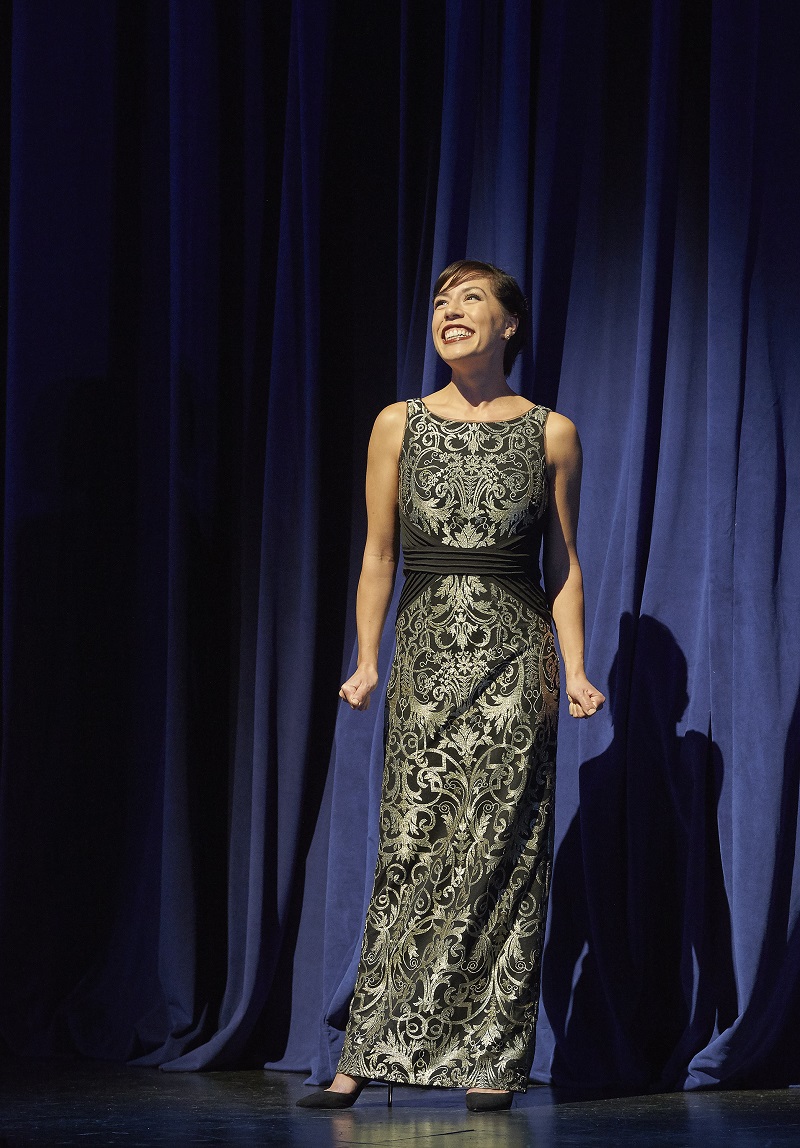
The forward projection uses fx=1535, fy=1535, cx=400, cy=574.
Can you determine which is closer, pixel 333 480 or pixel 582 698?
pixel 582 698

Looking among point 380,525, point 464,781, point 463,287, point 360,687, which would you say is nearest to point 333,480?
point 380,525

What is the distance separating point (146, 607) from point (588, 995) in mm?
1413

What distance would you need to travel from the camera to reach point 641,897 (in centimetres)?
324

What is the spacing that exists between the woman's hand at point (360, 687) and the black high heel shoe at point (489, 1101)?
716mm

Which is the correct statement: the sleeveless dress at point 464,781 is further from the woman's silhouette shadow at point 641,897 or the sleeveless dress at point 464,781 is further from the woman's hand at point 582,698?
the woman's silhouette shadow at point 641,897

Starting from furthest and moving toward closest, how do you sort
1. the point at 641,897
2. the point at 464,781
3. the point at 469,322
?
the point at 641,897, the point at 469,322, the point at 464,781

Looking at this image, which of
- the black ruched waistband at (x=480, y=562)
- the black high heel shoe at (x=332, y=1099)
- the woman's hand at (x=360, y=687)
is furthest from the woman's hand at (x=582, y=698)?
the black high heel shoe at (x=332, y=1099)

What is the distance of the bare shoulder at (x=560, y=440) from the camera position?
113 inches

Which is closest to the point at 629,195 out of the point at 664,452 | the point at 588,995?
the point at 664,452

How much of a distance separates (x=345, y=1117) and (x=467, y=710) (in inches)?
28.9

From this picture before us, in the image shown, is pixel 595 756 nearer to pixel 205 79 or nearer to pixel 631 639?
pixel 631 639

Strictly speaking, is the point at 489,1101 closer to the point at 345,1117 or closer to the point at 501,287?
the point at 345,1117

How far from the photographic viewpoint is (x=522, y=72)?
343 centimetres

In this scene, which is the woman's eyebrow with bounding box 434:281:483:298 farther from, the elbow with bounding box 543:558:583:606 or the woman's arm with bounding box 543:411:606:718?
the elbow with bounding box 543:558:583:606
